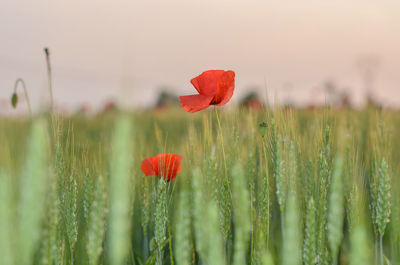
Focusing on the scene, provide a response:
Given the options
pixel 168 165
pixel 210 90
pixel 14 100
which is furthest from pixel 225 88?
pixel 14 100

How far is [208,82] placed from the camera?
1247 mm

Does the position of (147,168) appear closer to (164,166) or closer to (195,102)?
(164,166)

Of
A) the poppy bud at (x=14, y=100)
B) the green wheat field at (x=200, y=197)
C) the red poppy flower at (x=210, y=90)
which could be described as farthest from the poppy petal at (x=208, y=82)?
the poppy bud at (x=14, y=100)

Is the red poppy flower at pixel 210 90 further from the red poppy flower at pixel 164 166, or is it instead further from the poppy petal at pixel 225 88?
the red poppy flower at pixel 164 166

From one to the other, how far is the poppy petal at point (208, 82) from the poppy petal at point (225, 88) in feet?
0.04

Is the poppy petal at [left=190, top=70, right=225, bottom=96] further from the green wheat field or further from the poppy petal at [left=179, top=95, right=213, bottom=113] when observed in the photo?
the green wheat field

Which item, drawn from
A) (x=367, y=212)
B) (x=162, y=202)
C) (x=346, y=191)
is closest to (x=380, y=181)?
(x=346, y=191)

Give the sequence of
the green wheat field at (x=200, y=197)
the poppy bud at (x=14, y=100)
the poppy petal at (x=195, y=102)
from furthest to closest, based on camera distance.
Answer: the poppy bud at (x=14, y=100), the poppy petal at (x=195, y=102), the green wheat field at (x=200, y=197)

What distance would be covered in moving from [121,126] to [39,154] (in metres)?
0.21

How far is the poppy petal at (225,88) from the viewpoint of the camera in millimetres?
1225

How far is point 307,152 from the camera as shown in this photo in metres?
1.38

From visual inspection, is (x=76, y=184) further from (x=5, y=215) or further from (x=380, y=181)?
(x=380, y=181)

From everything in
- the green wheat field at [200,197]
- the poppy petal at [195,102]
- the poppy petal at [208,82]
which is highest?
the poppy petal at [208,82]

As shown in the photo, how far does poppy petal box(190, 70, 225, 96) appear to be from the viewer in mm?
1226
